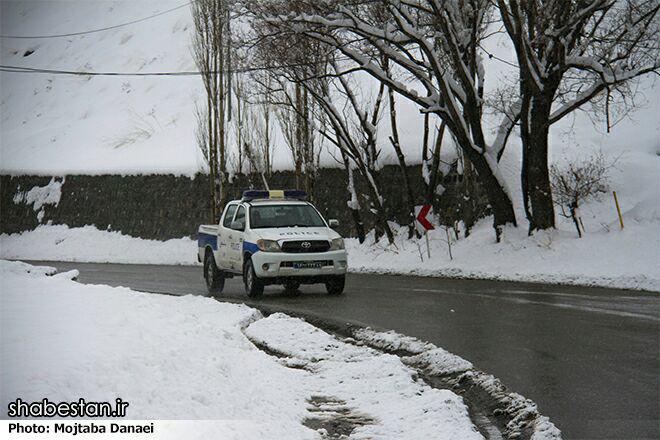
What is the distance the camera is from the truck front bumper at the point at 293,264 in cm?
1694

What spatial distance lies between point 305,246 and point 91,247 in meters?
28.3

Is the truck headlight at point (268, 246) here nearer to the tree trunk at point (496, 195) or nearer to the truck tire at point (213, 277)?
the truck tire at point (213, 277)

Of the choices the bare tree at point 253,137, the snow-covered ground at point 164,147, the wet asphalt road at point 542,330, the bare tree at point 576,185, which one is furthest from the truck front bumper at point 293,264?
the bare tree at point 253,137

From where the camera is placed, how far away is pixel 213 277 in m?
19.5

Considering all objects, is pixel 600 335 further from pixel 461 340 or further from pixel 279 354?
pixel 279 354

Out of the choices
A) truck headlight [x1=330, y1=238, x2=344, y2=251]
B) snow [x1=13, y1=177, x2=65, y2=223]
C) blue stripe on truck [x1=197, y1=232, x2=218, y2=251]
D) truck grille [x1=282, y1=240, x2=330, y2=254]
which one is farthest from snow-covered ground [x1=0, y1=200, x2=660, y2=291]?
snow [x1=13, y1=177, x2=65, y2=223]

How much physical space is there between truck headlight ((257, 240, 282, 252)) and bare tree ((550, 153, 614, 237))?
950 cm

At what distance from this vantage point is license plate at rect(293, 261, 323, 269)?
17.0 meters

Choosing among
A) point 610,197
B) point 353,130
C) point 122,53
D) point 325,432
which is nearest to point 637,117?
point 610,197

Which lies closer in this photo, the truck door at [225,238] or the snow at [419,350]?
the snow at [419,350]

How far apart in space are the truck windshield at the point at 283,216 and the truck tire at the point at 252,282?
885 mm

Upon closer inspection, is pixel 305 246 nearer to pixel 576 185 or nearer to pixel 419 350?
pixel 419 350

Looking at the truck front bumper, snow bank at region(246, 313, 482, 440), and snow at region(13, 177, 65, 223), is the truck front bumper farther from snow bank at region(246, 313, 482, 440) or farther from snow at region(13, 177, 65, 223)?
snow at region(13, 177, 65, 223)

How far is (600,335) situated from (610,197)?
688 inches
